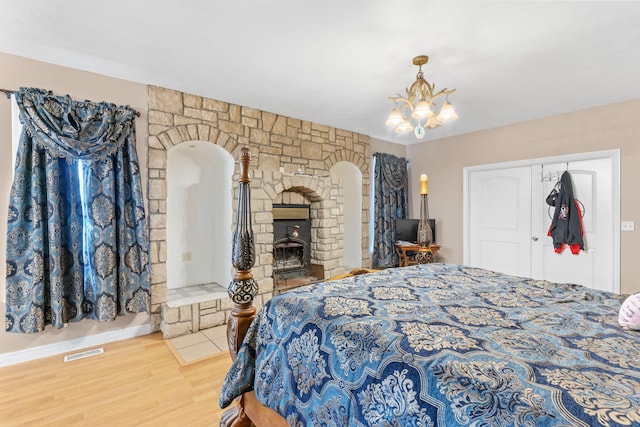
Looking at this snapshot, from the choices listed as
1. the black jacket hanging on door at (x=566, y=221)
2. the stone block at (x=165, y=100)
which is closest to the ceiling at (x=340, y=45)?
the stone block at (x=165, y=100)

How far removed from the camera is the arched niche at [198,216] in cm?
366

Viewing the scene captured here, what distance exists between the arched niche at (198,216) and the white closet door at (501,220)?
3753mm

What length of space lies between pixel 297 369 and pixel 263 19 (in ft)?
6.77

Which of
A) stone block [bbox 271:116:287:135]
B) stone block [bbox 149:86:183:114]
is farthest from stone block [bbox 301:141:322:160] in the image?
stone block [bbox 149:86:183:114]

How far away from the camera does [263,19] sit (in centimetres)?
195

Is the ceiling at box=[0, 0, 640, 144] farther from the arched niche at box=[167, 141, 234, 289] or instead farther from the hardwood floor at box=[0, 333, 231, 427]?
the hardwood floor at box=[0, 333, 231, 427]

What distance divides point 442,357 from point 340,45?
2.17 metres

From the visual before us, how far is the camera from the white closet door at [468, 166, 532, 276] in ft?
14.0

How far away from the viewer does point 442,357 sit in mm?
908

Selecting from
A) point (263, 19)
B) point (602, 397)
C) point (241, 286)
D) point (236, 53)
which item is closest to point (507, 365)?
point (602, 397)

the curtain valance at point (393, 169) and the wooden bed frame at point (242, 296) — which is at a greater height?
the curtain valance at point (393, 169)

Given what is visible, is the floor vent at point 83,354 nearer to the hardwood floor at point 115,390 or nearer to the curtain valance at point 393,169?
the hardwood floor at point 115,390

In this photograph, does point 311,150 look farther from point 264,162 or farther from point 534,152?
point 534,152

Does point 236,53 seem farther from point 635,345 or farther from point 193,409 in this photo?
point 635,345
